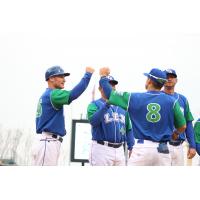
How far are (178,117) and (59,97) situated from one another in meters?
1.64

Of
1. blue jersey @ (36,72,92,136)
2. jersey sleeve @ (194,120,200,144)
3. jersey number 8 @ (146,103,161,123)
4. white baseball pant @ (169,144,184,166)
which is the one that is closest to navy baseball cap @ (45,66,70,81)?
blue jersey @ (36,72,92,136)

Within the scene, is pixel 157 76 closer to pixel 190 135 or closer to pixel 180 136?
pixel 180 136

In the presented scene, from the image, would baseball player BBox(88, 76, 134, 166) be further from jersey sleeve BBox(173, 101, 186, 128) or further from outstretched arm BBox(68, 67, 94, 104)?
jersey sleeve BBox(173, 101, 186, 128)

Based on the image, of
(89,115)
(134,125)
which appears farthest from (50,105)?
(134,125)

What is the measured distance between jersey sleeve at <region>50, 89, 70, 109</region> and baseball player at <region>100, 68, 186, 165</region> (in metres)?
0.57

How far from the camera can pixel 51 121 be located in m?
8.53

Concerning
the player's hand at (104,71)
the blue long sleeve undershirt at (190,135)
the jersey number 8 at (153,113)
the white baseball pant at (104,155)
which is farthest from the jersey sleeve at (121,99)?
the blue long sleeve undershirt at (190,135)

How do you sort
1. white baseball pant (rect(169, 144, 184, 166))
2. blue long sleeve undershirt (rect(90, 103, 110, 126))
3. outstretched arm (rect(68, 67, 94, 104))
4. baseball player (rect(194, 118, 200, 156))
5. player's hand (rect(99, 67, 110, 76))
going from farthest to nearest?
baseball player (rect(194, 118, 200, 156)) → white baseball pant (rect(169, 144, 184, 166)) → blue long sleeve undershirt (rect(90, 103, 110, 126)) → outstretched arm (rect(68, 67, 94, 104)) → player's hand (rect(99, 67, 110, 76))

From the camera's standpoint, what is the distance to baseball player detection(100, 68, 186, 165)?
7.82m

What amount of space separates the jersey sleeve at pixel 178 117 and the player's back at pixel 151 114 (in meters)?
0.06

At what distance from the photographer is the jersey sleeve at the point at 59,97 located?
835 cm

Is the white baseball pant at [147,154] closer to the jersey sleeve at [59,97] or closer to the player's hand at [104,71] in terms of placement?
the player's hand at [104,71]
